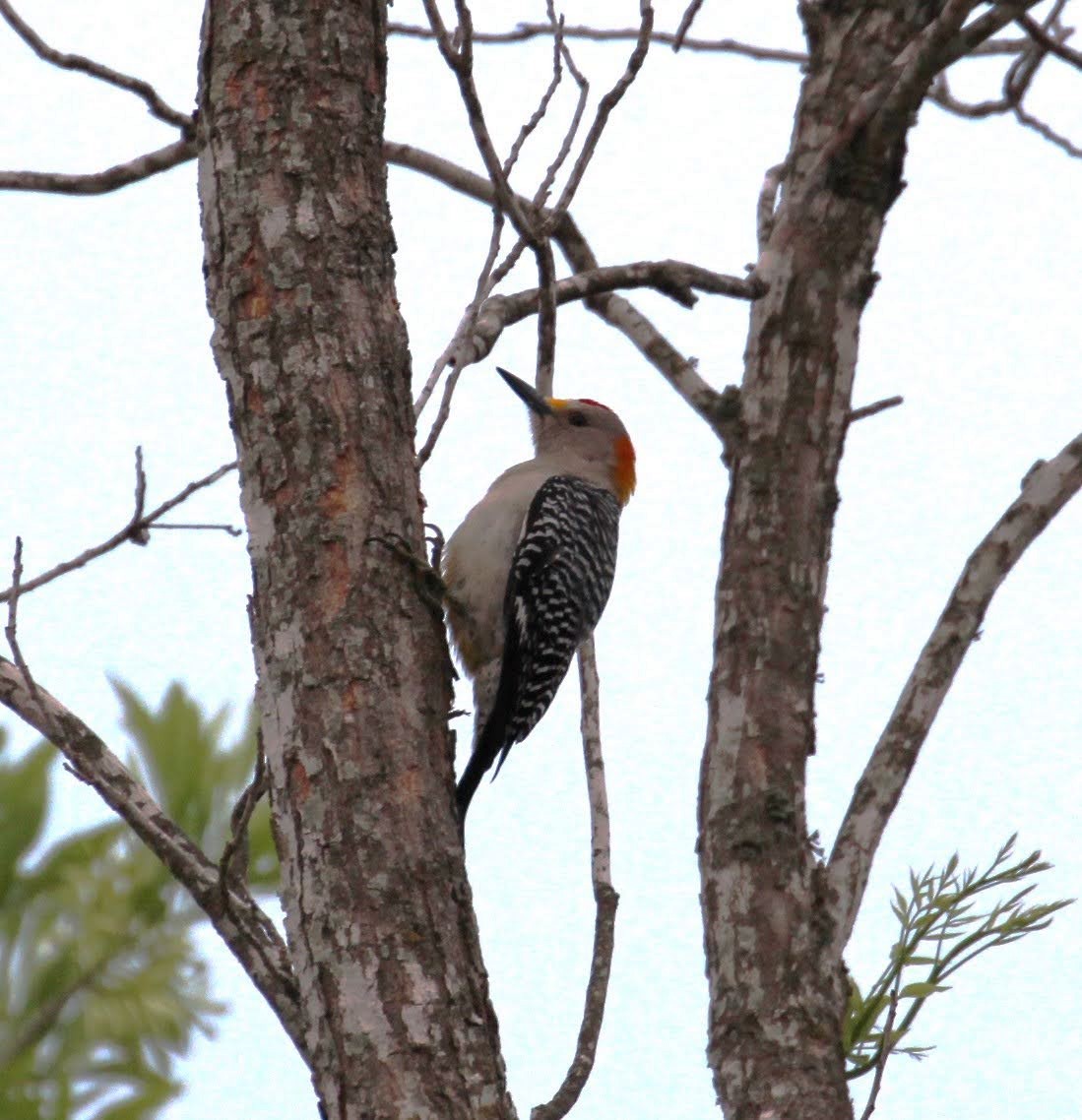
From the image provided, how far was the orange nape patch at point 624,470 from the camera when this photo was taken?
24.0 ft

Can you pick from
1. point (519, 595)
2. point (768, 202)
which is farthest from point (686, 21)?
point (519, 595)

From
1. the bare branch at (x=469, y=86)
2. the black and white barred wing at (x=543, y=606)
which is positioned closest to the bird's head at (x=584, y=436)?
the black and white barred wing at (x=543, y=606)

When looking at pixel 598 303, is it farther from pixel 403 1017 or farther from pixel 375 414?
pixel 403 1017

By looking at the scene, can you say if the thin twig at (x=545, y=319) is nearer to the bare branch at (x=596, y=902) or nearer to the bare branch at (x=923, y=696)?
the bare branch at (x=596, y=902)

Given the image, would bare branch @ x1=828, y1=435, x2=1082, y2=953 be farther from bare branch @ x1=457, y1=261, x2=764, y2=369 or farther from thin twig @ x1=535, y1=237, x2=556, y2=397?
thin twig @ x1=535, y1=237, x2=556, y2=397

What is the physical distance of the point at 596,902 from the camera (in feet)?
11.7

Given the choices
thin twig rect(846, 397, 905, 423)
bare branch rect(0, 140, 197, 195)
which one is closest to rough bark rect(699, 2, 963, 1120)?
thin twig rect(846, 397, 905, 423)

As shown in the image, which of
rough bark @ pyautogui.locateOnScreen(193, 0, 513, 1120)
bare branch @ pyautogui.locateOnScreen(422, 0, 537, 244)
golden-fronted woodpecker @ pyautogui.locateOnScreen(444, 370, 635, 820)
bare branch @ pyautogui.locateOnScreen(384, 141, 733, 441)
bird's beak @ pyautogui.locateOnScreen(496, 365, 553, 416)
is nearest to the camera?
rough bark @ pyautogui.locateOnScreen(193, 0, 513, 1120)

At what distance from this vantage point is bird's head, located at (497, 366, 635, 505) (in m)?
7.11

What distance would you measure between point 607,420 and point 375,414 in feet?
13.9

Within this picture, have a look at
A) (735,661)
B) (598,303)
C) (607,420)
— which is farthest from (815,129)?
(607,420)

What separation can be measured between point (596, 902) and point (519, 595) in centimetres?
216

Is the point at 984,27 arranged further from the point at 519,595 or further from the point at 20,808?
the point at 20,808

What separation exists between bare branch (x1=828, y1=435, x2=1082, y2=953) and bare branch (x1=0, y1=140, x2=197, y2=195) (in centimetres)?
228
